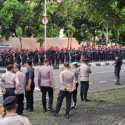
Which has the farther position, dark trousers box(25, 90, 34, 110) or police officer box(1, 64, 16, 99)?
dark trousers box(25, 90, 34, 110)

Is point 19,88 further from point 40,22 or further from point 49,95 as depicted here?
point 40,22

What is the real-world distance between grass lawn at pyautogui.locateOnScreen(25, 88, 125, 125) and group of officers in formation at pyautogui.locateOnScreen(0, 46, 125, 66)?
1682 cm

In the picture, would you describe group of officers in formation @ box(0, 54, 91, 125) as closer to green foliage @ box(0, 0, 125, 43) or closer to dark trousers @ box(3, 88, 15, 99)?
dark trousers @ box(3, 88, 15, 99)

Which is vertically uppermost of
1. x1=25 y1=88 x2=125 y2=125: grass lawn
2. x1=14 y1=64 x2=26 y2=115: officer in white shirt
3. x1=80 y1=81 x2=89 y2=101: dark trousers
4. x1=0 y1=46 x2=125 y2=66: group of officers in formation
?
x1=14 y1=64 x2=26 y2=115: officer in white shirt

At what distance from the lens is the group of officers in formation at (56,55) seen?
46656 mm

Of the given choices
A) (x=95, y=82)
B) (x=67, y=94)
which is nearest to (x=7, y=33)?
(x=95, y=82)

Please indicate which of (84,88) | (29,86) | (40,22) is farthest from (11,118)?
(40,22)

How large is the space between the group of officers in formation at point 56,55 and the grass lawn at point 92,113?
55.2 ft

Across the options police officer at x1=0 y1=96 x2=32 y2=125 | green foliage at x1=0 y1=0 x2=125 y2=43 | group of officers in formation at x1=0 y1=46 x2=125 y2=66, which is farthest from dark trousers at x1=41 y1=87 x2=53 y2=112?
green foliage at x1=0 y1=0 x2=125 y2=43

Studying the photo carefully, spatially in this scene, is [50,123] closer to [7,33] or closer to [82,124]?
[82,124]

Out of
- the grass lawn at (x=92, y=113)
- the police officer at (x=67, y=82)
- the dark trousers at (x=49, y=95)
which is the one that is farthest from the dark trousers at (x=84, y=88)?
the police officer at (x=67, y=82)

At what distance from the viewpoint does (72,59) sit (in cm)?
5512

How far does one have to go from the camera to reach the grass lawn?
1695 cm

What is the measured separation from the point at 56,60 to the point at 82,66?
100 ft
